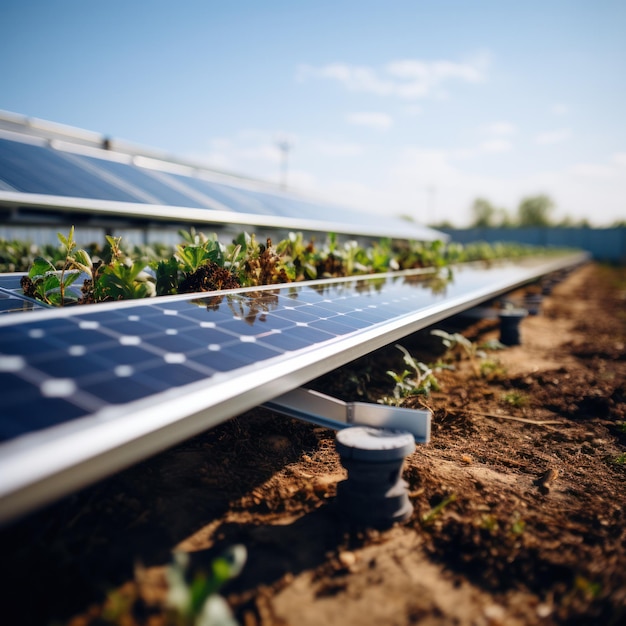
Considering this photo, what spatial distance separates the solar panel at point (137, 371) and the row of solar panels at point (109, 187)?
129 inches

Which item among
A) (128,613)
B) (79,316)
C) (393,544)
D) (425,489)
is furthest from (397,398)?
(128,613)

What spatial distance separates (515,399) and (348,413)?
380 cm

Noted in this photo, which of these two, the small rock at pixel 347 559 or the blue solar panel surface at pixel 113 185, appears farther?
the blue solar panel surface at pixel 113 185

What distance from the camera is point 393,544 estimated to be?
300 centimetres

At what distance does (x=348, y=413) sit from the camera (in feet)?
11.3

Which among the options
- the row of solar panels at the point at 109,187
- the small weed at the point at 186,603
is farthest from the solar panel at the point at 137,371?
the row of solar panels at the point at 109,187

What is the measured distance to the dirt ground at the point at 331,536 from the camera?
2396 millimetres

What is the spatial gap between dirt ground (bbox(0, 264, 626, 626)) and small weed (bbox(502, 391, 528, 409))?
3.12ft

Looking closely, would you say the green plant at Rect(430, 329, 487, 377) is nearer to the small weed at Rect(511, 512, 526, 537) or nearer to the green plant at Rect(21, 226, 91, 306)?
the small weed at Rect(511, 512, 526, 537)

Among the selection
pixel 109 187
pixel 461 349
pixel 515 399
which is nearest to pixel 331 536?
pixel 515 399

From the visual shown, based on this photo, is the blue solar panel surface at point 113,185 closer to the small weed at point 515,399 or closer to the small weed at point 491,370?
the small weed at point 491,370

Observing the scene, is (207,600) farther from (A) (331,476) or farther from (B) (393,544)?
(A) (331,476)

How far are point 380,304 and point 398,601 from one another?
11.8ft

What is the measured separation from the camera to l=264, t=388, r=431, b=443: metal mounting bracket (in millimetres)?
3244
